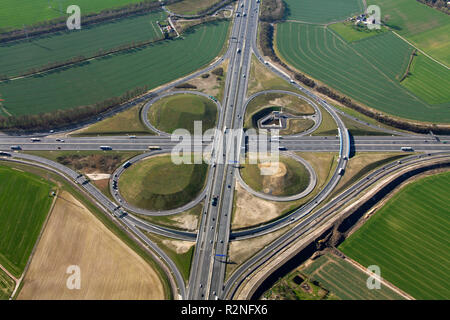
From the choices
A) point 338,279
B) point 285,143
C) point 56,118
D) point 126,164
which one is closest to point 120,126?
point 126,164

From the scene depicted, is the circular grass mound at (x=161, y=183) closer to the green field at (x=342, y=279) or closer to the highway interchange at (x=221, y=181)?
the highway interchange at (x=221, y=181)

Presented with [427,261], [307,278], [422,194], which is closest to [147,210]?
[307,278]

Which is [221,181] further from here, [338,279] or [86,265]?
[86,265]

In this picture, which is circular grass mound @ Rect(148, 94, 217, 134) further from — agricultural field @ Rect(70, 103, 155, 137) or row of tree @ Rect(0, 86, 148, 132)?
row of tree @ Rect(0, 86, 148, 132)

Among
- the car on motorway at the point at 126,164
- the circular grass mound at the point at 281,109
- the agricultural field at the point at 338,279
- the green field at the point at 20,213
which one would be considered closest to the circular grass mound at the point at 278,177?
the circular grass mound at the point at 281,109

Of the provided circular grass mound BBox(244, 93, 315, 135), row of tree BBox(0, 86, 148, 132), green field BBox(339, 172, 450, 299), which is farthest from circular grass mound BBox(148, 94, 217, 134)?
green field BBox(339, 172, 450, 299)
